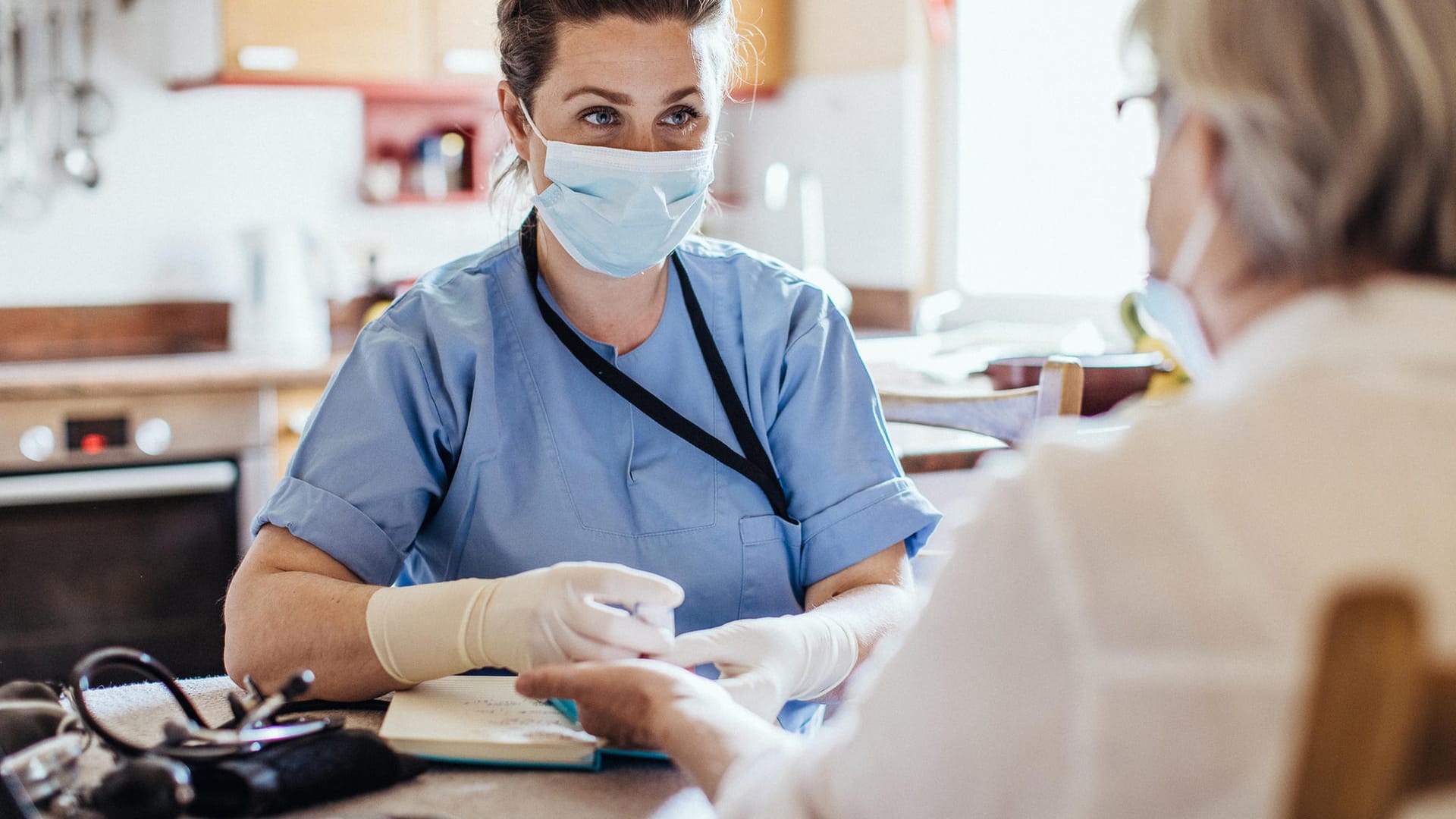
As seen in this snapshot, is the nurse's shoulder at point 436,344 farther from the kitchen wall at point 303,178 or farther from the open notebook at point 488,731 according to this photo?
the kitchen wall at point 303,178

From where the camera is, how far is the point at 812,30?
3713 millimetres

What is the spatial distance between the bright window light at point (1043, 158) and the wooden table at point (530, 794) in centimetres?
223

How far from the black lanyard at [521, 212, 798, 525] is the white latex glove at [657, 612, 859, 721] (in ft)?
0.67

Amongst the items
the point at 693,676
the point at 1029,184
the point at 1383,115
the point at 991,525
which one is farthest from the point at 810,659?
the point at 1029,184

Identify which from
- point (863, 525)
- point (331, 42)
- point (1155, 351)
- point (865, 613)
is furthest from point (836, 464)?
point (331, 42)

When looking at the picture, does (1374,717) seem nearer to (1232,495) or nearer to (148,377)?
(1232,495)

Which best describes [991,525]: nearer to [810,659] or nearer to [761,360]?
[810,659]

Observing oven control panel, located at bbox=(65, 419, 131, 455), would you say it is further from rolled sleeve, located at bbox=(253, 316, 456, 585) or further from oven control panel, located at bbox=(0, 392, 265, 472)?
rolled sleeve, located at bbox=(253, 316, 456, 585)

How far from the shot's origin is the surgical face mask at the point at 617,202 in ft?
4.46

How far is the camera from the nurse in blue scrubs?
4.09ft

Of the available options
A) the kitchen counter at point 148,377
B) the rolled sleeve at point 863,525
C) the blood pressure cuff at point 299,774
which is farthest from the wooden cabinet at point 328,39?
the blood pressure cuff at point 299,774

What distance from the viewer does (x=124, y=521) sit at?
263cm

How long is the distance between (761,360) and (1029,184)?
2.08m

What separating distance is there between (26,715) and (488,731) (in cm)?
32
